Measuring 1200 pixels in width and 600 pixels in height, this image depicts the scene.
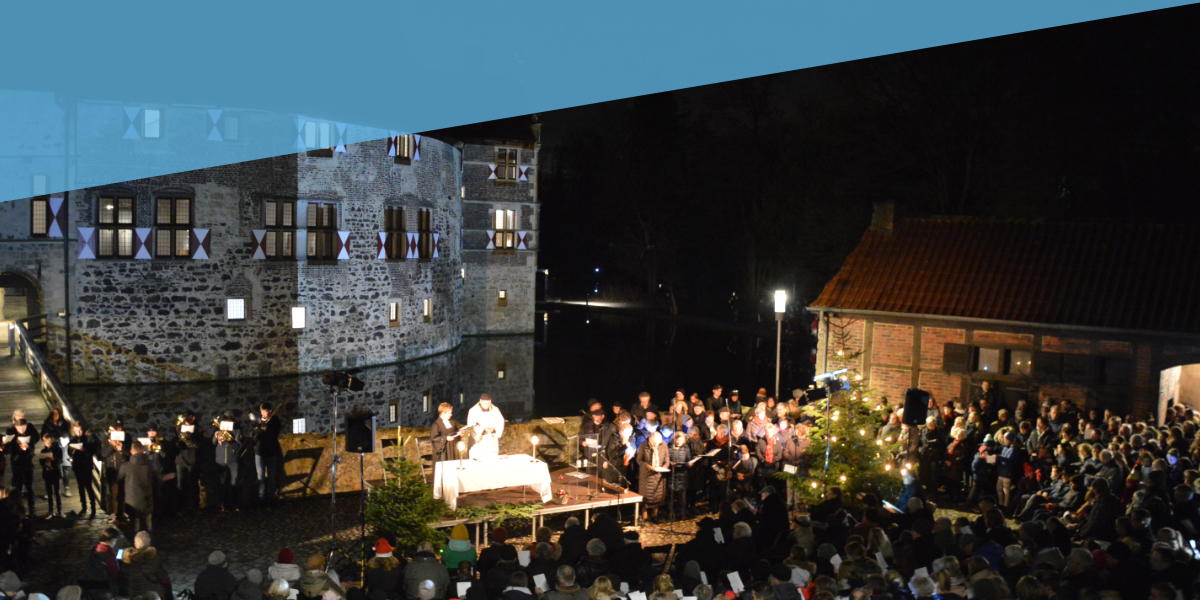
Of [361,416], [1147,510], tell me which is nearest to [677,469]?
[361,416]

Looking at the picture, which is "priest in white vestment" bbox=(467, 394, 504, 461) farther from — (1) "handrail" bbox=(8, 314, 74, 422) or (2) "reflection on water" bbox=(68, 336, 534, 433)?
(2) "reflection on water" bbox=(68, 336, 534, 433)

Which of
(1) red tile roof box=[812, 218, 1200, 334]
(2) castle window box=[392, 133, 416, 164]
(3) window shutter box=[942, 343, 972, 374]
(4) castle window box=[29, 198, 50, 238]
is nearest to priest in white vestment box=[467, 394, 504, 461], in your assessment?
(1) red tile roof box=[812, 218, 1200, 334]

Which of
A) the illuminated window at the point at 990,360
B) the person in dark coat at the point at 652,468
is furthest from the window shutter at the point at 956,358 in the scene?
the person in dark coat at the point at 652,468

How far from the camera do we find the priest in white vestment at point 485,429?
29.1ft

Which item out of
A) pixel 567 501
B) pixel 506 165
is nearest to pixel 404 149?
pixel 506 165

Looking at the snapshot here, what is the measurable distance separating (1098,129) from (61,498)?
19418 mm

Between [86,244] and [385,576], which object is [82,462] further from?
[86,244]

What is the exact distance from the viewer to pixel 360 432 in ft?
24.6

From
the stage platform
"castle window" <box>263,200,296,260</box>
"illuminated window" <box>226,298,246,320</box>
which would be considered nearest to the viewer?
the stage platform

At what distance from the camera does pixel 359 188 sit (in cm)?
2217

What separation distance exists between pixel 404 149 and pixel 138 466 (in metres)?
16.2

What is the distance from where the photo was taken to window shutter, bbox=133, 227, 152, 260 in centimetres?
1934

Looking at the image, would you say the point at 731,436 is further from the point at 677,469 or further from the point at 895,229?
the point at 895,229

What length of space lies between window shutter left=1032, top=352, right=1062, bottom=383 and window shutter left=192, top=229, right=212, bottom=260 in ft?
55.3
